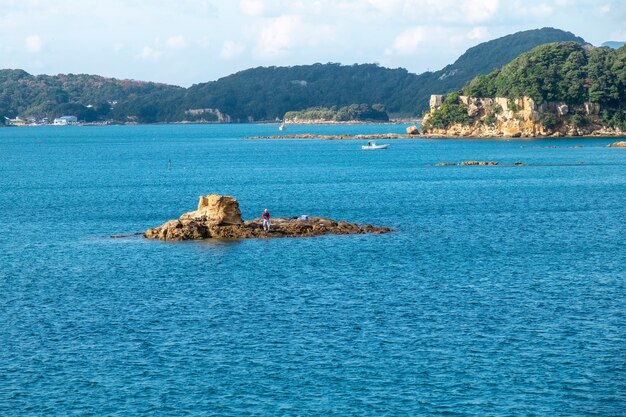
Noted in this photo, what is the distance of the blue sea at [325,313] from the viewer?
35.8 meters

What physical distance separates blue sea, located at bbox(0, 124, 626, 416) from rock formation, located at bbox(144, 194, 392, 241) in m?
1.61

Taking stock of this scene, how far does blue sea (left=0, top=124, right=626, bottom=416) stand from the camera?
3575cm

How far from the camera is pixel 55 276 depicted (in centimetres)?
5750

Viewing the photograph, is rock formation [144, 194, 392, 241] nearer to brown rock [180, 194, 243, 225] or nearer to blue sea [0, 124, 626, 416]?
brown rock [180, 194, 243, 225]

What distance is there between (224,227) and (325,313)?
23940 mm

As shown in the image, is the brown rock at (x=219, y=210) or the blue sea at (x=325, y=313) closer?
the blue sea at (x=325, y=313)

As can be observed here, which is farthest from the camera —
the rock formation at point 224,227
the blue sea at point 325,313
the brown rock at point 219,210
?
the brown rock at point 219,210

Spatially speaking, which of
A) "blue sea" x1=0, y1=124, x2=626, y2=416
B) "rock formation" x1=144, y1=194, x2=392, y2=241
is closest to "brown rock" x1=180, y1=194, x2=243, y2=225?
"rock formation" x1=144, y1=194, x2=392, y2=241

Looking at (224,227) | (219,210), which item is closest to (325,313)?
(224,227)

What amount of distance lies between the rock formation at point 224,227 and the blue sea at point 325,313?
1615 millimetres

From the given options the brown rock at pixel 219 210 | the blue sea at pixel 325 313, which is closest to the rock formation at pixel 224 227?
the brown rock at pixel 219 210

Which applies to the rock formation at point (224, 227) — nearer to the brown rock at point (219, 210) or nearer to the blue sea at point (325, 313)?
the brown rock at point (219, 210)

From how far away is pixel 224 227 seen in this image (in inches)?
2753

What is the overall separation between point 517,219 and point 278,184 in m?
42.3
